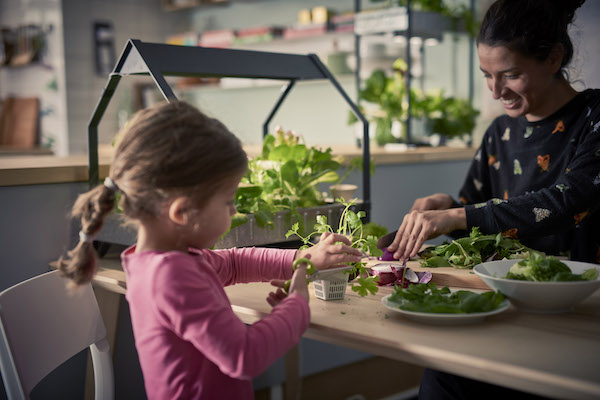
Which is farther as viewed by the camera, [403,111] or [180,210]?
[403,111]

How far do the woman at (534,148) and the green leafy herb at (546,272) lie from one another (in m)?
0.28

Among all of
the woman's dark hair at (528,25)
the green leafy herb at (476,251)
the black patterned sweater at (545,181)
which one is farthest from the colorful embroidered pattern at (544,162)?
the green leafy herb at (476,251)

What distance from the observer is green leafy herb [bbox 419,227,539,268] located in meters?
1.33

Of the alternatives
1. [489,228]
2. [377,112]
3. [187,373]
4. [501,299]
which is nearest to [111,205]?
[187,373]

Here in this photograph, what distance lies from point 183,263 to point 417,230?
0.60m

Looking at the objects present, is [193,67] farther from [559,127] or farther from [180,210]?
[559,127]

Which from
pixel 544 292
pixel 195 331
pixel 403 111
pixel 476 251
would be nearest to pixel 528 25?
pixel 476 251

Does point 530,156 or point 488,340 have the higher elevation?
point 530,156

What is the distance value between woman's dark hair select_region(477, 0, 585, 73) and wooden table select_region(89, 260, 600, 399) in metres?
0.67

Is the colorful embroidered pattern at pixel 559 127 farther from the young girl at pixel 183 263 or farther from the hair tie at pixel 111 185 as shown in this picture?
the hair tie at pixel 111 185

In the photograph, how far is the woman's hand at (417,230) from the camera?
4.37ft

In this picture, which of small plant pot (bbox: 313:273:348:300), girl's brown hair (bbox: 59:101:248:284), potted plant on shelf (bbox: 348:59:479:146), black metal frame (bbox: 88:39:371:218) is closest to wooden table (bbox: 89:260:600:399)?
small plant pot (bbox: 313:273:348:300)

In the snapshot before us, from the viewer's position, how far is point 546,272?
104 centimetres

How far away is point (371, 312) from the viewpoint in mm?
1062
